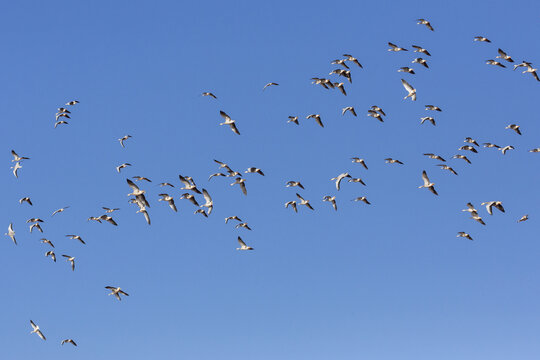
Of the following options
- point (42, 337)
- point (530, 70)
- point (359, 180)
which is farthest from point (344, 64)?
point (42, 337)

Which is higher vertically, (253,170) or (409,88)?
(409,88)

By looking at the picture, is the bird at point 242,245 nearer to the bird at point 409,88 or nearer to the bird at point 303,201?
the bird at point 303,201

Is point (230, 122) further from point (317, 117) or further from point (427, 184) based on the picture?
point (427, 184)

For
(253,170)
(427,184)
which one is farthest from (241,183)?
(427,184)

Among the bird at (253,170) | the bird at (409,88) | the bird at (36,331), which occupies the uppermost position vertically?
the bird at (409,88)

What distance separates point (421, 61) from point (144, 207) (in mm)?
32531

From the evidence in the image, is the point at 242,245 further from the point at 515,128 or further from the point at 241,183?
the point at 515,128

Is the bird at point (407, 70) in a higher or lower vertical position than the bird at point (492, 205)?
higher

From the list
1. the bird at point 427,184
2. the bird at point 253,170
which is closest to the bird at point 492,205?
the bird at point 427,184

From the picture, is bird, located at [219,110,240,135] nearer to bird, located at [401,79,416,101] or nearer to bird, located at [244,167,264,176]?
bird, located at [244,167,264,176]

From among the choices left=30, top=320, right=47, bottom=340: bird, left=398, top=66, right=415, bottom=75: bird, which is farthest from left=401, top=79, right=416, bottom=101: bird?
left=30, top=320, right=47, bottom=340: bird

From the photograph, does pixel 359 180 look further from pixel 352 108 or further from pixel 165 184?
pixel 165 184

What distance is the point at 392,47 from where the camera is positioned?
103 meters

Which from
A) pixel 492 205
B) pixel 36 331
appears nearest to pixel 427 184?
pixel 492 205
